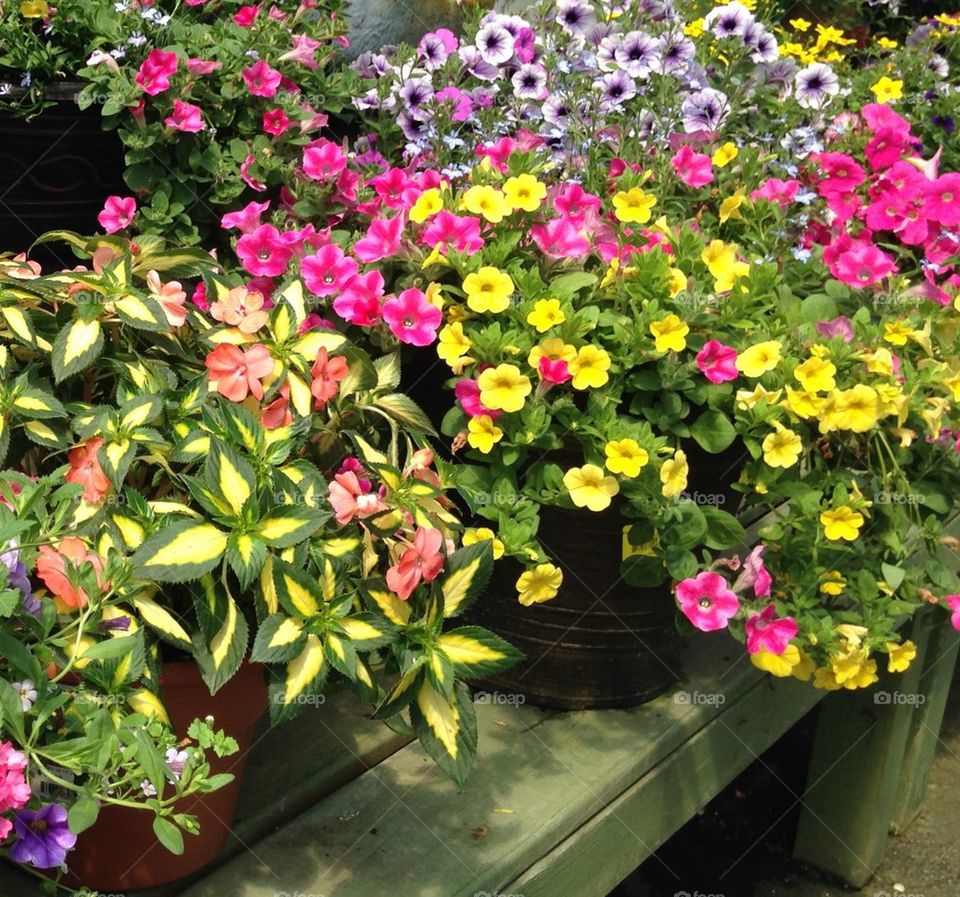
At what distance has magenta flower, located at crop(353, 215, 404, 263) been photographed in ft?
5.19

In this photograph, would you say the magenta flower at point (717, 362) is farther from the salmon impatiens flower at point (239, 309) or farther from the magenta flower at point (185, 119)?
the magenta flower at point (185, 119)

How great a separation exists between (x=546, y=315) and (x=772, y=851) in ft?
6.18

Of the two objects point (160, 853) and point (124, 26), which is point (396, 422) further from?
point (124, 26)

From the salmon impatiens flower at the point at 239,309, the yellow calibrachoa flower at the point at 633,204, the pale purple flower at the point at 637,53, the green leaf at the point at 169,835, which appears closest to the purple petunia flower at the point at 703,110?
the pale purple flower at the point at 637,53

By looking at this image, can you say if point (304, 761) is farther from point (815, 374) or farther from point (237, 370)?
point (815, 374)

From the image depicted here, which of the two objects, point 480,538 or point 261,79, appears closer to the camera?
point 480,538

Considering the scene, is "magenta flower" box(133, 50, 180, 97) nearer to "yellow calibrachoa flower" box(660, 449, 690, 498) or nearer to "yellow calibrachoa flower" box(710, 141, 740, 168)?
"yellow calibrachoa flower" box(710, 141, 740, 168)

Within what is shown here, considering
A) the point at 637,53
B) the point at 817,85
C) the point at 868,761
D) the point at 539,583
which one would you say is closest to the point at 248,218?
the point at 539,583

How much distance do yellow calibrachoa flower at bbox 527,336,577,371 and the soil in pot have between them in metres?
0.23

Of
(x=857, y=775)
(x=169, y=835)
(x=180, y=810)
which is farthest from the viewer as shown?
(x=857, y=775)

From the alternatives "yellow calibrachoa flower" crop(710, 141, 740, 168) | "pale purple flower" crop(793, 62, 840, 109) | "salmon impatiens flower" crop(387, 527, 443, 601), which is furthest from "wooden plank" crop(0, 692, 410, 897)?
"pale purple flower" crop(793, 62, 840, 109)

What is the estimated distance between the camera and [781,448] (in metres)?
1.53

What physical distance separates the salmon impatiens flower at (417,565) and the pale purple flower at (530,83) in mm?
1086

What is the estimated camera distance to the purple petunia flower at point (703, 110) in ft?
6.72
